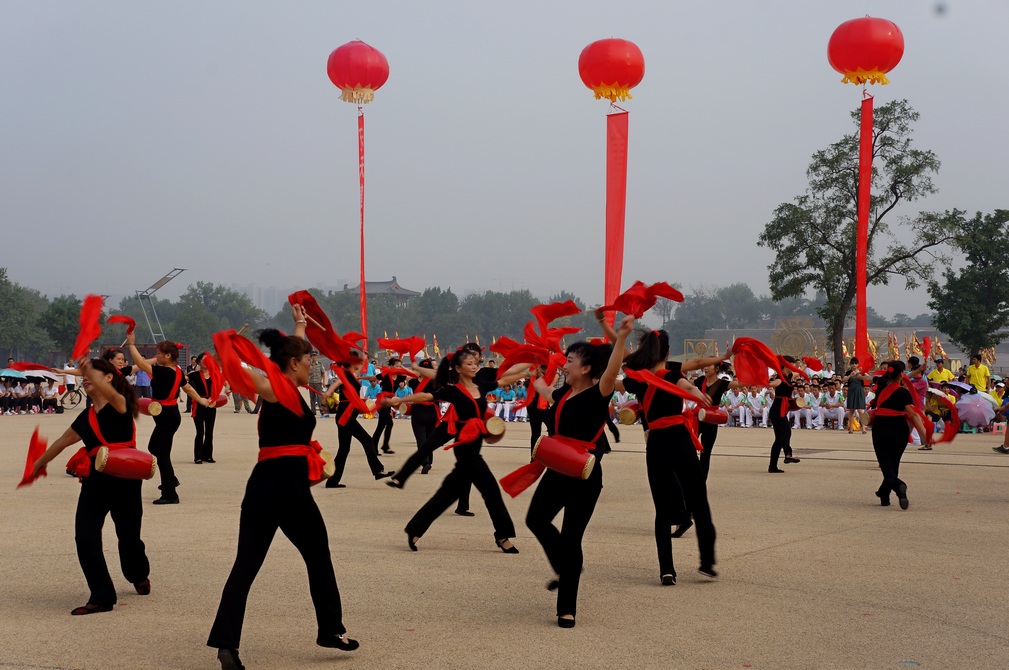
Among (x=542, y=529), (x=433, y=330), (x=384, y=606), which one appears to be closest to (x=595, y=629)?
(x=542, y=529)

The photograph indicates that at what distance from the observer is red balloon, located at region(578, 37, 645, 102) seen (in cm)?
1727

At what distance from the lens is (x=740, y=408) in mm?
25000

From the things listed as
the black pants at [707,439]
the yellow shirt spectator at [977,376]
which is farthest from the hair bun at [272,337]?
the yellow shirt spectator at [977,376]

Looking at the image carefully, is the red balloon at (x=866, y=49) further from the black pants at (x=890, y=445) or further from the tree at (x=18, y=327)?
the tree at (x=18, y=327)

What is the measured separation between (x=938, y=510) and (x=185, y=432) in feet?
48.4

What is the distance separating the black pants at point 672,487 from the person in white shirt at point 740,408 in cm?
A: 1846

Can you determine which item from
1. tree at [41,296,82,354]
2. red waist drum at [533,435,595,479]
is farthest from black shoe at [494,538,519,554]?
tree at [41,296,82,354]

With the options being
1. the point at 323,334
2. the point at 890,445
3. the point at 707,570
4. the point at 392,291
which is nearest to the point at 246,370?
the point at 323,334

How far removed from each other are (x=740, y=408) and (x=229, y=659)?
2176cm

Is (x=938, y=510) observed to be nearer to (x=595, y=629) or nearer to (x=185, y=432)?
(x=595, y=629)

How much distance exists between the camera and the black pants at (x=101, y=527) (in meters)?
5.49

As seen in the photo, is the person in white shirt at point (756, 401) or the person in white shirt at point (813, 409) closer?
the person in white shirt at point (813, 409)

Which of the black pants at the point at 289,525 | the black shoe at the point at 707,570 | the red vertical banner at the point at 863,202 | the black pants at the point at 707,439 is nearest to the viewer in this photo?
the black pants at the point at 289,525

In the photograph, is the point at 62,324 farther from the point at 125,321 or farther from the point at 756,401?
the point at 125,321
